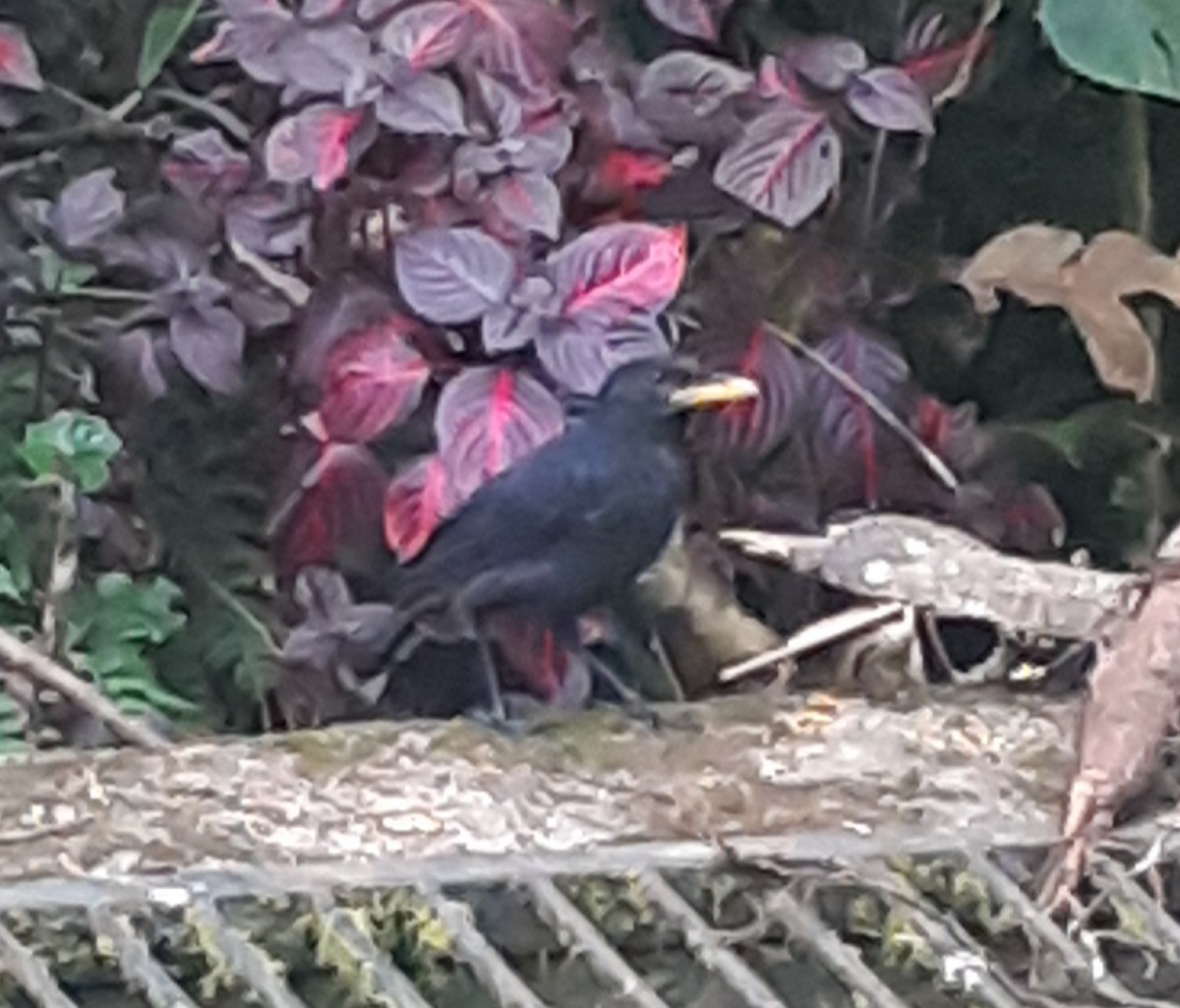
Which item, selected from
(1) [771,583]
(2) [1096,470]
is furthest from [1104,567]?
(1) [771,583]

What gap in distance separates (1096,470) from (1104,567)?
7cm

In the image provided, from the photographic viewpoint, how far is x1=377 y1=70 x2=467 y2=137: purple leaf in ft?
5.13

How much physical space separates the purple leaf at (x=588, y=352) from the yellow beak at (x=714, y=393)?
45 millimetres

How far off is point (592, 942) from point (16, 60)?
0.75 meters

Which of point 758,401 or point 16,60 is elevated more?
point 16,60

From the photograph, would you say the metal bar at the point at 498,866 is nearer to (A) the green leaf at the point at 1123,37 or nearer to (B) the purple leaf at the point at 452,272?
(B) the purple leaf at the point at 452,272

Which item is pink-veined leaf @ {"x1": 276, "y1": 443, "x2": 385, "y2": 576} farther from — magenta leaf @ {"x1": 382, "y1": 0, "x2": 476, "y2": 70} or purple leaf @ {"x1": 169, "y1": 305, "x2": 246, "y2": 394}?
magenta leaf @ {"x1": 382, "y1": 0, "x2": 476, "y2": 70}

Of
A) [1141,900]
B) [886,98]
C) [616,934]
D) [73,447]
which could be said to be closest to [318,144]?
[73,447]

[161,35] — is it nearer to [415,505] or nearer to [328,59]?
[328,59]

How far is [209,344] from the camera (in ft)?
5.43

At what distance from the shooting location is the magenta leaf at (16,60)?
5.32 ft

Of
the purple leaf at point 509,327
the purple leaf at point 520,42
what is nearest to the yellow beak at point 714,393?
the purple leaf at point 509,327

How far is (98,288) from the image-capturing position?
5.41 feet

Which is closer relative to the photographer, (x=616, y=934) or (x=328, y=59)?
(x=616, y=934)
